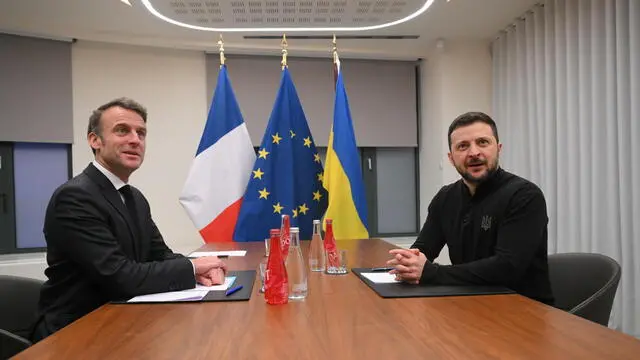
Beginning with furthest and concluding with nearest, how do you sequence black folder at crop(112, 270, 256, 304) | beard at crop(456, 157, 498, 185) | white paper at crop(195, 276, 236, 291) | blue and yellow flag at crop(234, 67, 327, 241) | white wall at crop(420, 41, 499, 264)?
white wall at crop(420, 41, 499, 264), blue and yellow flag at crop(234, 67, 327, 241), beard at crop(456, 157, 498, 185), white paper at crop(195, 276, 236, 291), black folder at crop(112, 270, 256, 304)

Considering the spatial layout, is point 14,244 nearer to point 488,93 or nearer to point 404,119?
point 404,119

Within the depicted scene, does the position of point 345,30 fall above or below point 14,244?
above

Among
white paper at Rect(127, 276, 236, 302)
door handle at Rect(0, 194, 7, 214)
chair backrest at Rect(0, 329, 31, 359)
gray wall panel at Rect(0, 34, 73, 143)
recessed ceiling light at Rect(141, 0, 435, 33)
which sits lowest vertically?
chair backrest at Rect(0, 329, 31, 359)

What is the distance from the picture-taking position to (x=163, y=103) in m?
4.05

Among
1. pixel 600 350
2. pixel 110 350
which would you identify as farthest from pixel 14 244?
pixel 600 350

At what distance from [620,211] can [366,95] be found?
244 centimetres

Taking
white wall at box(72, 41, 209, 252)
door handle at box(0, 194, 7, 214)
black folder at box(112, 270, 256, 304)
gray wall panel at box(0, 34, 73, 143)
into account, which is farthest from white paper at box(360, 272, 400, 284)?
door handle at box(0, 194, 7, 214)

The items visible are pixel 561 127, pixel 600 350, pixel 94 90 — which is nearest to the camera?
pixel 600 350

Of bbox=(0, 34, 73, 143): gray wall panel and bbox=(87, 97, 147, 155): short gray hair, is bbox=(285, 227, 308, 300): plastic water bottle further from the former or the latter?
bbox=(0, 34, 73, 143): gray wall panel

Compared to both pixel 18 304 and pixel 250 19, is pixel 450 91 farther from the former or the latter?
pixel 18 304

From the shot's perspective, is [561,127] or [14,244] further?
[14,244]

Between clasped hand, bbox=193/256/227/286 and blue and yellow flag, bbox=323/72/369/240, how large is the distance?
5.32ft

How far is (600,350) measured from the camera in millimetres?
815

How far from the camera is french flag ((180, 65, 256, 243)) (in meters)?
3.06
